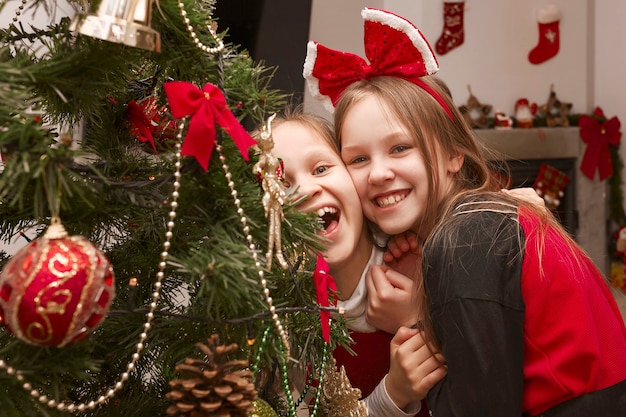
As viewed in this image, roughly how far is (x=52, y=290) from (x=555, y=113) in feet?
15.0

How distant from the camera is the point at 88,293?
0.67 m

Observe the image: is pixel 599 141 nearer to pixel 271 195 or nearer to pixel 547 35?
pixel 547 35

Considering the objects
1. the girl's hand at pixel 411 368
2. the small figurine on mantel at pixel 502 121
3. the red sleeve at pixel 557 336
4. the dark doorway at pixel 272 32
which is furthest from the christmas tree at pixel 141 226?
the small figurine on mantel at pixel 502 121

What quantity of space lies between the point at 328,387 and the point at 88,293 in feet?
2.06

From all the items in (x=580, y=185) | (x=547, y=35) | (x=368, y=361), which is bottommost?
(x=368, y=361)

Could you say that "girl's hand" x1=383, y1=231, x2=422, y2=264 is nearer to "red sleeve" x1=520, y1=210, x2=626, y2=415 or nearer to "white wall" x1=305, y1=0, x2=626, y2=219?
"red sleeve" x1=520, y1=210, x2=626, y2=415

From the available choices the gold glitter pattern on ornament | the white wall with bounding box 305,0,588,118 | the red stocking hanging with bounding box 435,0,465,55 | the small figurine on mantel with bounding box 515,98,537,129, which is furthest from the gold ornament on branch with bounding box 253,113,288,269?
the small figurine on mantel with bounding box 515,98,537,129

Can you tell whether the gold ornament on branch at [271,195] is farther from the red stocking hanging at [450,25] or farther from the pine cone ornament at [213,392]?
the red stocking hanging at [450,25]

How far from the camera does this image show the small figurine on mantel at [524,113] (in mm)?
4629

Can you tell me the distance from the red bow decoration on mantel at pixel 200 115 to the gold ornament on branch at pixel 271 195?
0.08 metres

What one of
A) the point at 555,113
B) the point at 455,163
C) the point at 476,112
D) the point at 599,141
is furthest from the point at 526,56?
the point at 455,163

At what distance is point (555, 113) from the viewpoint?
4.79 meters

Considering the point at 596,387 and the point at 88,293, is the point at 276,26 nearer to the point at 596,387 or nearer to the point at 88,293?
the point at 596,387

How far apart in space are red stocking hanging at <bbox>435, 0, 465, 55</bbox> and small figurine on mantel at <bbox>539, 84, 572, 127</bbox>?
2.53 feet
